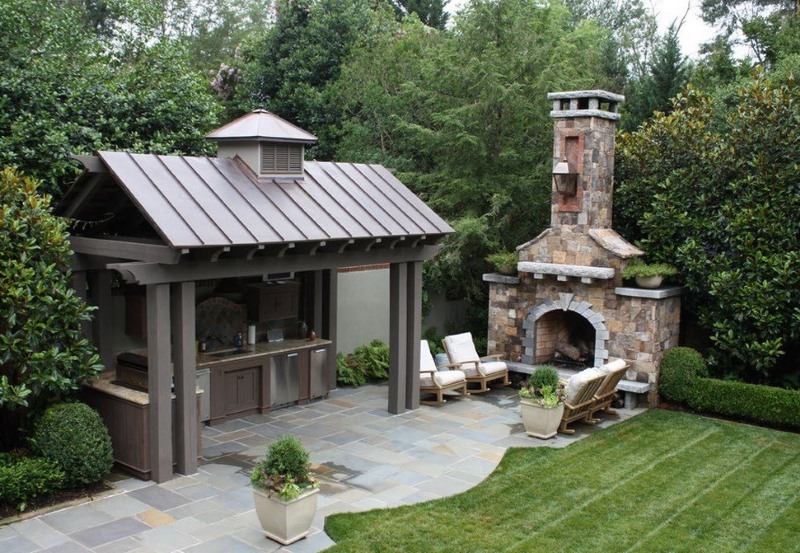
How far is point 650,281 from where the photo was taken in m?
13.6

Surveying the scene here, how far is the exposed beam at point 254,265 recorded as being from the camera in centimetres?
940

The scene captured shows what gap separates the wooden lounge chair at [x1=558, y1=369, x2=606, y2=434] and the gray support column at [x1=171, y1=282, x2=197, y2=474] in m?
5.70

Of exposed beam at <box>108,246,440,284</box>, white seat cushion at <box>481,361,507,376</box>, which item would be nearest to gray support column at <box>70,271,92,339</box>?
exposed beam at <box>108,246,440,284</box>

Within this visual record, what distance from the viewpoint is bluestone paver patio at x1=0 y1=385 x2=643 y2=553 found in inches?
324

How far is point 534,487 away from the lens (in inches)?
390

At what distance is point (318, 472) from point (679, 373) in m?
6.99

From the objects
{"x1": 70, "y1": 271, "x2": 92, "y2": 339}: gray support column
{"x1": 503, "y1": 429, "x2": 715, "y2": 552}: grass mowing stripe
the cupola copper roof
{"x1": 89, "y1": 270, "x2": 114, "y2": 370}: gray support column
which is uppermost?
the cupola copper roof

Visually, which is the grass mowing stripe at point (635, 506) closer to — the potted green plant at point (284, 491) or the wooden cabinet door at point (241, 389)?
the potted green plant at point (284, 491)

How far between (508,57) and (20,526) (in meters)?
13.1

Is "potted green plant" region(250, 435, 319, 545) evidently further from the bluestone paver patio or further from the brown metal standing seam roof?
the brown metal standing seam roof

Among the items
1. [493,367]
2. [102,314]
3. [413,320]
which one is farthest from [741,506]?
[102,314]

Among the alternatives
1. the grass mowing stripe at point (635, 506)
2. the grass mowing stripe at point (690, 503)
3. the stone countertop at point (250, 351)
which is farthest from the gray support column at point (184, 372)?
the grass mowing stripe at point (690, 503)

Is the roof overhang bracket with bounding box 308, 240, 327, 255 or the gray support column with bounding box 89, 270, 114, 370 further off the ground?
the roof overhang bracket with bounding box 308, 240, 327, 255

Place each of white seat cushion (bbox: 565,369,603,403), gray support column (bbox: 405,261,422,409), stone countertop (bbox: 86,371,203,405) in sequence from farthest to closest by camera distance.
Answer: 1. gray support column (bbox: 405,261,422,409)
2. white seat cushion (bbox: 565,369,603,403)
3. stone countertop (bbox: 86,371,203,405)
